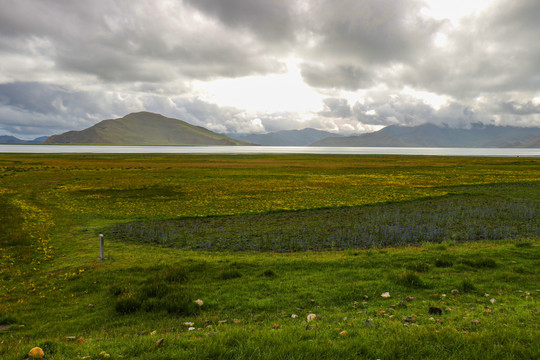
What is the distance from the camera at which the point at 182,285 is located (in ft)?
41.0

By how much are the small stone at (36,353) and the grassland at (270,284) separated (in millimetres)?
140

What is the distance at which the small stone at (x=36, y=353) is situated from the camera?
20.6ft

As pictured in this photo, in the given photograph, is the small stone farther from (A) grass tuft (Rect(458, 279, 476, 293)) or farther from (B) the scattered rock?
(A) grass tuft (Rect(458, 279, 476, 293))

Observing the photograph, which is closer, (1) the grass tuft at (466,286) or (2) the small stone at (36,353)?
(2) the small stone at (36,353)

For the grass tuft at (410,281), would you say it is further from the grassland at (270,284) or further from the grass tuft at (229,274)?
the grass tuft at (229,274)

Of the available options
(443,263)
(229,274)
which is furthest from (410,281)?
(229,274)

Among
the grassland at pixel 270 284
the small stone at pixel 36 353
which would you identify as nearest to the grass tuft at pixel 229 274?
the grassland at pixel 270 284

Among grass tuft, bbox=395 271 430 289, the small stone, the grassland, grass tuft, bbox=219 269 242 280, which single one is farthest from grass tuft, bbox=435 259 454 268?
the small stone

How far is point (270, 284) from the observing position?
12.6 meters

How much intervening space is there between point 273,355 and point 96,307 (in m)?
8.36

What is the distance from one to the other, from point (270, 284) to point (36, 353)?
27.1 ft

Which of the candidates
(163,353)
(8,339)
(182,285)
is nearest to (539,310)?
(163,353)

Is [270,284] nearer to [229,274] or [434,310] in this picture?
[229,274]

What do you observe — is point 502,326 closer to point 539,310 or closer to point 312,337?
point 539,310
